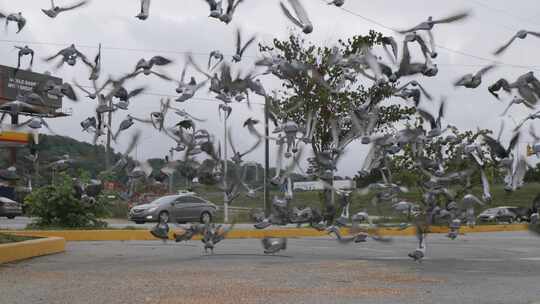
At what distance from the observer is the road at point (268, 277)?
6797mm

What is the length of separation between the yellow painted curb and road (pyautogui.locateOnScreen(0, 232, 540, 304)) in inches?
9.3

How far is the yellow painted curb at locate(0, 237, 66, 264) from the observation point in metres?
10.1

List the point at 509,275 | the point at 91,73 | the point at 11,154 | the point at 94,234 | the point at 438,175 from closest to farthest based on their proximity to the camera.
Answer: the point at 91,73 < the point at 438,175 < the point at 11,154 < the point at 509,275 < the point at 94,234

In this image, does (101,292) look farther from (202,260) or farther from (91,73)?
(91,73)

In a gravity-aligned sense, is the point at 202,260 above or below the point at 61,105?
below

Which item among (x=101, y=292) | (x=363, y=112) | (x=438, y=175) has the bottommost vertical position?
(x=101, y=292)

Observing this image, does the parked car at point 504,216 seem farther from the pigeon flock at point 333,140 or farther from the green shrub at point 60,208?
the green shrub at point 60,208

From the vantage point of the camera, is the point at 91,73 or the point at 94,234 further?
the point at 94,234

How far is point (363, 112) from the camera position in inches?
120

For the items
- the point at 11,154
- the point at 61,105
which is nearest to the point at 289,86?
the point at 61,105

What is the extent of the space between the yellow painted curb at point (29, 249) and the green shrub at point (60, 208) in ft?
14.0

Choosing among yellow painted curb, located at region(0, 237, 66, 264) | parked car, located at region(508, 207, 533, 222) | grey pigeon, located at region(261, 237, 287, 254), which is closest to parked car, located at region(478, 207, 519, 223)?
parked car, located at region(508, 207, 533, 222)

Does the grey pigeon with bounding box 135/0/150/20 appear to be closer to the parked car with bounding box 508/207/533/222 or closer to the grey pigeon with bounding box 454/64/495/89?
the grey pigeon with bounding box 454/64/495/89

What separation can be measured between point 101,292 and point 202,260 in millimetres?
3780
